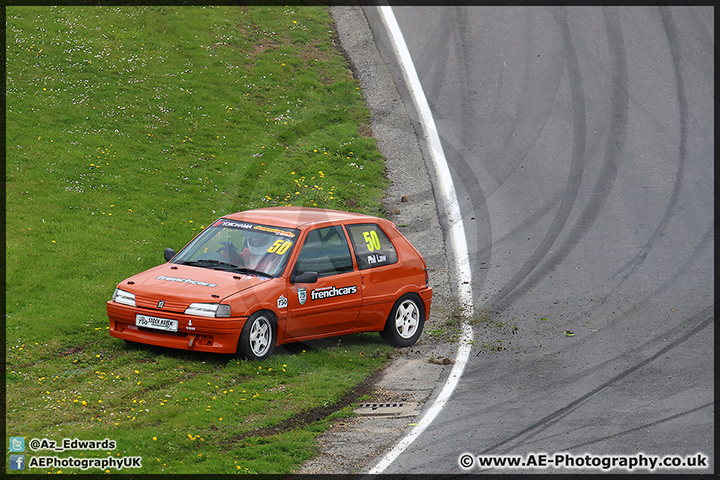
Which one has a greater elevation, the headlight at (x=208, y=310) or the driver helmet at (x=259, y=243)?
the driver helmet at (x=259, y=243)

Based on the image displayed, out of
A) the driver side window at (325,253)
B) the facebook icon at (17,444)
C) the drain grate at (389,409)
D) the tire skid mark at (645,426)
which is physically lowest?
the drain grate at (389,409)

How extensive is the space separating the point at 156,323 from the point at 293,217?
8.05ft

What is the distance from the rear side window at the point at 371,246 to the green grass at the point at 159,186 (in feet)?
3.90

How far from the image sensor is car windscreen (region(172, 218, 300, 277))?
9.55 m

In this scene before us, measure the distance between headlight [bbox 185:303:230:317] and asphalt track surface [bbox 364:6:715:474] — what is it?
269 cm

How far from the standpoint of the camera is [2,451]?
20.1 feet

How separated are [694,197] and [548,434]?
389 inches

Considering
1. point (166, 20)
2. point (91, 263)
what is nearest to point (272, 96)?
point (166, 20)

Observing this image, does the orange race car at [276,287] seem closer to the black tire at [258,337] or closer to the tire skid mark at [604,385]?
the black tire at [258,337]

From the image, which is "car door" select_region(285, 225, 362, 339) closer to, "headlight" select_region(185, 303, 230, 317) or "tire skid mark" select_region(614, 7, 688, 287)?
"headlight" select_region(185, 303, 230, 317)

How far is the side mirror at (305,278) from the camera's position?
30.8 feet

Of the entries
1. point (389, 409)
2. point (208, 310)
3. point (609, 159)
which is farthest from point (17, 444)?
point (609, 159)

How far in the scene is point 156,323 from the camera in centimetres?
877

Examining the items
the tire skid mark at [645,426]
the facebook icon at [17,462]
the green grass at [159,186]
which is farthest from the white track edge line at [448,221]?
the facebook icon at [17,462]
